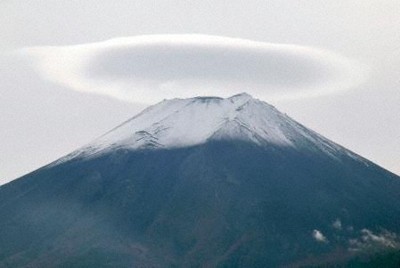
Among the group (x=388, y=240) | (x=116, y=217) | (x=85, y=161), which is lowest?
(x=388, y=240)

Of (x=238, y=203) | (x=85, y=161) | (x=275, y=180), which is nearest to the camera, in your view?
(x=238, y=203)

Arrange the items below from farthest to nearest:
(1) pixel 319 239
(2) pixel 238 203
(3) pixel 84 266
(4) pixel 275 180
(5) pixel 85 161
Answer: (5) pixel 85 161 < (4) pixel 275 180 < (2) pixel 238 203 < (1) pixel 319 239 < (3) pixel 84 266

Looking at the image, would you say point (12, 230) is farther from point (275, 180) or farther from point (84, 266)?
point (275, 180)

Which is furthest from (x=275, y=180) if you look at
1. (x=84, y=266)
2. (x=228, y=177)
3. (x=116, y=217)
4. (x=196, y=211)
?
(x=84, y=266)

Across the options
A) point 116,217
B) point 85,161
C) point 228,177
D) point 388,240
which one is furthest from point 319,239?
point 85,161

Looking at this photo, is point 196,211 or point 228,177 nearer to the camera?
point 196,211

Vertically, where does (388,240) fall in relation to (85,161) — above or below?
below
